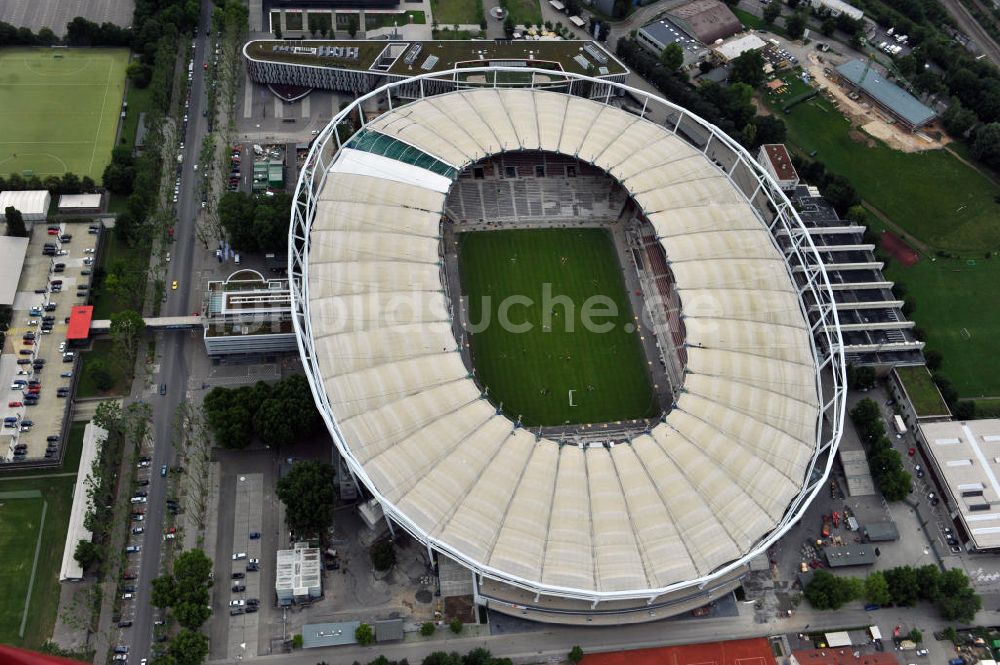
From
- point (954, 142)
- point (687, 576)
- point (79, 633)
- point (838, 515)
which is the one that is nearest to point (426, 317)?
point (687, 576)

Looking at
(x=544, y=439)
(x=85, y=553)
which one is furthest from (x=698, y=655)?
(x=85, y=553)

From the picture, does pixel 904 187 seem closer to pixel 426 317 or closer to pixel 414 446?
pixel 426 317

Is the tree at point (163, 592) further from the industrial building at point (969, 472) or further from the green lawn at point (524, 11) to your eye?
the green lawn at point (524, 11)

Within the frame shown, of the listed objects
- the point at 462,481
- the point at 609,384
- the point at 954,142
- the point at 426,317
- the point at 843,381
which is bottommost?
the point at 462,481

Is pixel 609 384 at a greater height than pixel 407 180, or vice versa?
pixel 407 180

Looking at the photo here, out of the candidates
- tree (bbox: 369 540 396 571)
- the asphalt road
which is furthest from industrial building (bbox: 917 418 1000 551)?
the asphalt road
